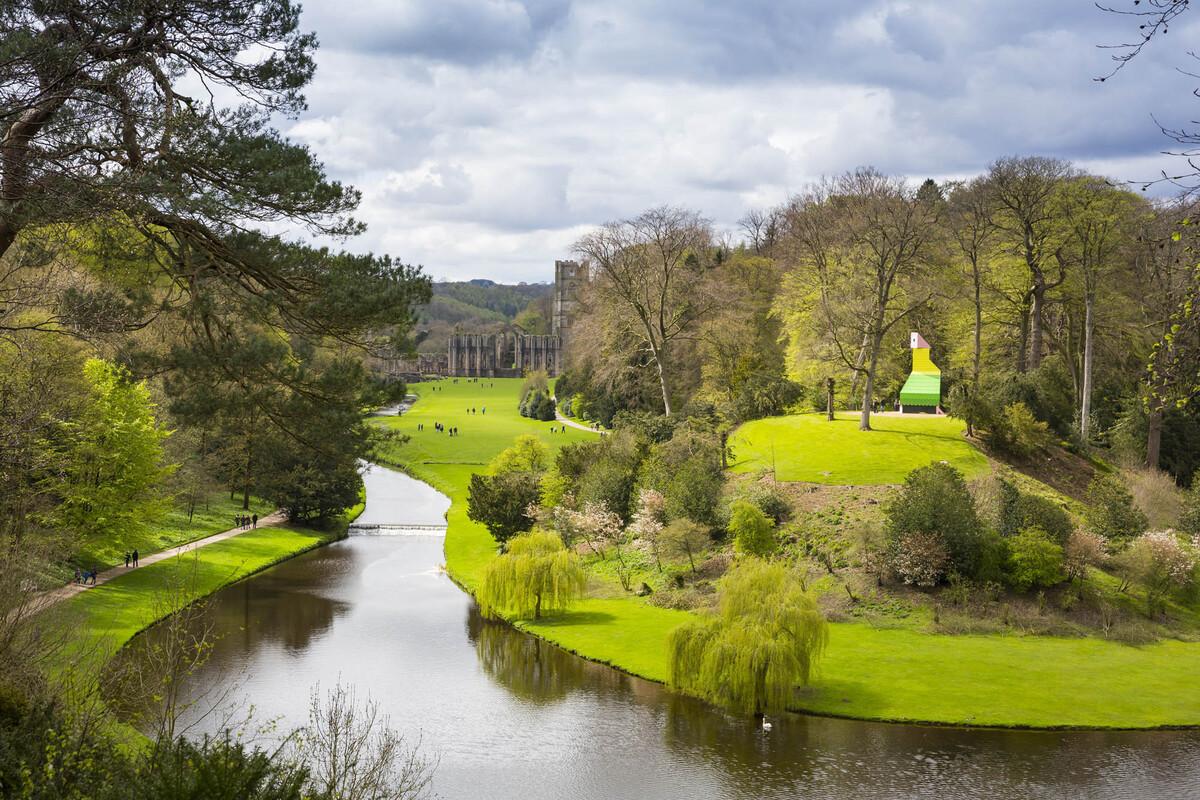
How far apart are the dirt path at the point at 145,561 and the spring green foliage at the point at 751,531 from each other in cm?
1809

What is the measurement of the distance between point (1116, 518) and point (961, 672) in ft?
34.2

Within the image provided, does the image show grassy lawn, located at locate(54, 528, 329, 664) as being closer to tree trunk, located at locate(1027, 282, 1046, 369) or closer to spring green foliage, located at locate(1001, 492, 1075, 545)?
spring green foliage, located at locate(1001, 492, 1075, 545)

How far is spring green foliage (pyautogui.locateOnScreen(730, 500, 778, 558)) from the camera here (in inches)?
1385

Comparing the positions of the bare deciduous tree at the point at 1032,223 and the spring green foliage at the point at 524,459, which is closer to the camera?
the bare deciduous tree at the point at 1032,223

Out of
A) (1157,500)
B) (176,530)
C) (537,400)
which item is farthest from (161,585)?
(537,400)

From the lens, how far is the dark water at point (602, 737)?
21.2 m

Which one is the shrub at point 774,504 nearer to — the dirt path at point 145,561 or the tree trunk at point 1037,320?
the tree trunk at point 1037,320

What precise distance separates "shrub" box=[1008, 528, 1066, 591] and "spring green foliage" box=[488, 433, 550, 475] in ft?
80.1

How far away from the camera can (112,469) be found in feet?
121

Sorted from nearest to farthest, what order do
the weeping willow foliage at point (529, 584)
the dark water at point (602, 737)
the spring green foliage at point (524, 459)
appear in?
the dark water at point (602, 737) → the weeping willow foliage at point (529, 584) → the spring green foliage at point (524, 459)

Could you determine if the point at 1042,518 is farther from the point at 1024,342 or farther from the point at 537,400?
the point at 537,400

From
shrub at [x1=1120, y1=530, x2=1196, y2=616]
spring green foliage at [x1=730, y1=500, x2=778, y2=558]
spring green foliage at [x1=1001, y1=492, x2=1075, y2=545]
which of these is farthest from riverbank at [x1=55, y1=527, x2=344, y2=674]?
A: shrub at [x1=1120, y1=530, x2=1196, y2=616]

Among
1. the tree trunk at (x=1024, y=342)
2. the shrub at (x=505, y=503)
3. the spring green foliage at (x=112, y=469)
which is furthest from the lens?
the tree trunk at (x=1024, y=342)

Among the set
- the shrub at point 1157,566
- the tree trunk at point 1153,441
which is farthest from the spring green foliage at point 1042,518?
the tree trunk at point 1153,441
